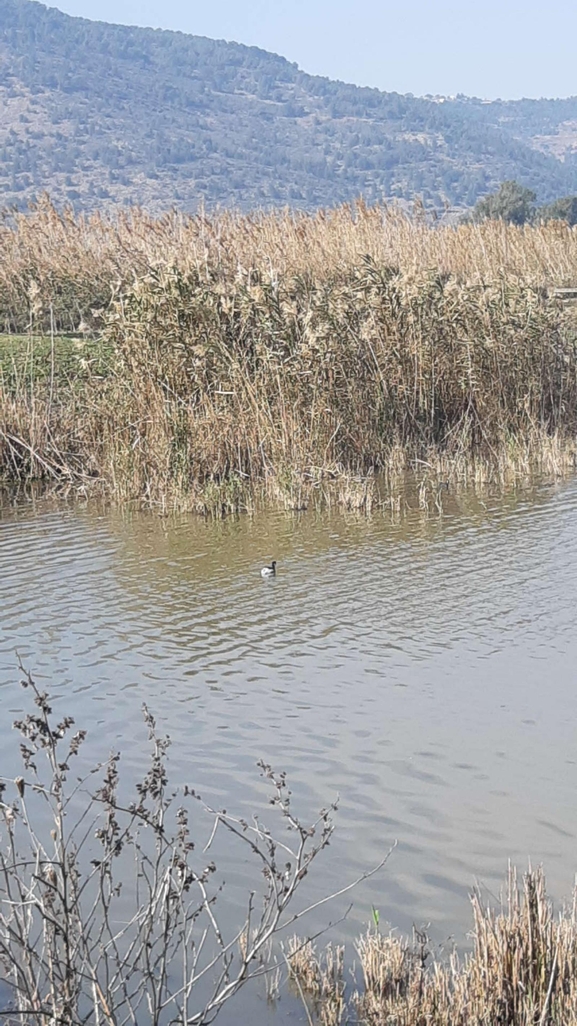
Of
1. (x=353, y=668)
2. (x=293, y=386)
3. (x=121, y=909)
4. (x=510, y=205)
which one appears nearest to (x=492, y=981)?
(x=121, y=909)

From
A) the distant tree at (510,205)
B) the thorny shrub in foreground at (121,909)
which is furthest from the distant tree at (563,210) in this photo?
the thorny shrub in foreground at (121,909)

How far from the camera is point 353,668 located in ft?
25.6

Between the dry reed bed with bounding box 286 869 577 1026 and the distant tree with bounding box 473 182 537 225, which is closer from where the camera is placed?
the dry reed bed with bounding box 286 869 577 1026

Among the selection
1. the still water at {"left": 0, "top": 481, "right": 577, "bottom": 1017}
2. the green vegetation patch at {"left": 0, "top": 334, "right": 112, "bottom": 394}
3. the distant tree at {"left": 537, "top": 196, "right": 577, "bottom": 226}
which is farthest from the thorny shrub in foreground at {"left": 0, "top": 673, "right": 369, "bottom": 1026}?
the distant tree at {"left": 537, "top": 196, "right": 577, "bottom": 226}

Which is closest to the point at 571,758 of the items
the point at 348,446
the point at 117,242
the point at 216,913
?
the point at 216,913

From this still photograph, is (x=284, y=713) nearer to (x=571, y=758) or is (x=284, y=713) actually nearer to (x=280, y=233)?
(x=571, y=758)

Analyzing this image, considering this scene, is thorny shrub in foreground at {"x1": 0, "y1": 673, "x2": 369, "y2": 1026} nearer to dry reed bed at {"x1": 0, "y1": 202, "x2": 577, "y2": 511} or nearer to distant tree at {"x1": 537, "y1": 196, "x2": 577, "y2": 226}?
dry reed bed at {"x1": 0, "y1": 202, "x2": 577, "y2": 511}

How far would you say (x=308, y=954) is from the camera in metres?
4.45

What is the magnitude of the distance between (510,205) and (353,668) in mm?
71124

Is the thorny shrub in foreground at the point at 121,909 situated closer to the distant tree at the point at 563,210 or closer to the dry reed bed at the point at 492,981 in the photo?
the dry reed bed at the point at 492,981

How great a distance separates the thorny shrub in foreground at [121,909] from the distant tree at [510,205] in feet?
224

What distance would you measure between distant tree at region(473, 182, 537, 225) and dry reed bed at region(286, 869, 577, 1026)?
69.4 meters

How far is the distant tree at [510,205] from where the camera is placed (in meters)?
73.8

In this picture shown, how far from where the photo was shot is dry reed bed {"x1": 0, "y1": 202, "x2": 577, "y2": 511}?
44.3ft
